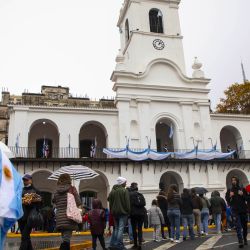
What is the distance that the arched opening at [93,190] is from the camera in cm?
2520

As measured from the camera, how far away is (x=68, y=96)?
51.3m

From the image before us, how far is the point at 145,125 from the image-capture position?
2552 cm

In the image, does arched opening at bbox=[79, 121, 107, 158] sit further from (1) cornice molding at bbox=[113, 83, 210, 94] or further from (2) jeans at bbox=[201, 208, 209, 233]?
(2) jeans at bbox=[201, 208, 209, 233]

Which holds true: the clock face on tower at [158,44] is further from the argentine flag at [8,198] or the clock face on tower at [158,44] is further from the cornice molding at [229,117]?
the argentine flag at [8,198]

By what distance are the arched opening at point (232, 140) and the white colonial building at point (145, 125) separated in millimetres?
87

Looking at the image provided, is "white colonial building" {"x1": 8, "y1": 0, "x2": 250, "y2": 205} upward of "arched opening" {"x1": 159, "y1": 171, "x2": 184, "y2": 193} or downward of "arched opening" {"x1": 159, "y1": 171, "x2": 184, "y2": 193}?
upward

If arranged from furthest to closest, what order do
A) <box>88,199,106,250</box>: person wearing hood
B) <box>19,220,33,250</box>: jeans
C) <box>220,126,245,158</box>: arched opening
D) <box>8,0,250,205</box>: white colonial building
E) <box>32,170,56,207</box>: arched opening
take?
1. <box>220,126,245,158</box>: arched opening
2. <box>32,170,56,207</box>: arched opening
3. <box>8,0,250,205</box>: white colonial building
4. <box>88,199,106,250</box>: person wearing hood
5. <box>19,220,33,250</box>: jeans

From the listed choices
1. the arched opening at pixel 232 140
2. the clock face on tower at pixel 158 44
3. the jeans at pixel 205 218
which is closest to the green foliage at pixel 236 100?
the arched opening at pixel 232 140

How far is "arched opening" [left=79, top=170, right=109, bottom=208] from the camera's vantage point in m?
25.2

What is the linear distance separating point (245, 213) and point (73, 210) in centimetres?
467

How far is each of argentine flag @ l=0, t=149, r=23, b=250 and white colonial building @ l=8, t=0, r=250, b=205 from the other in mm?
18429

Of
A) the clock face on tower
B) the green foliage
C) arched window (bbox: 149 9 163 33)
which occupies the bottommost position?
the green foliage

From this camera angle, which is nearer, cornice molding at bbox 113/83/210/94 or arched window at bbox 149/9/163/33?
cornice molding at bbox 113/83/210/94

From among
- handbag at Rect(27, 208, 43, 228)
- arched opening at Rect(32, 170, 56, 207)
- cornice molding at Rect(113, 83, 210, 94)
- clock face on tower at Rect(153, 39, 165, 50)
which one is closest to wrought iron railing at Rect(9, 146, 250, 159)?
arched opening at Rect(32, 170, 56, 207)
